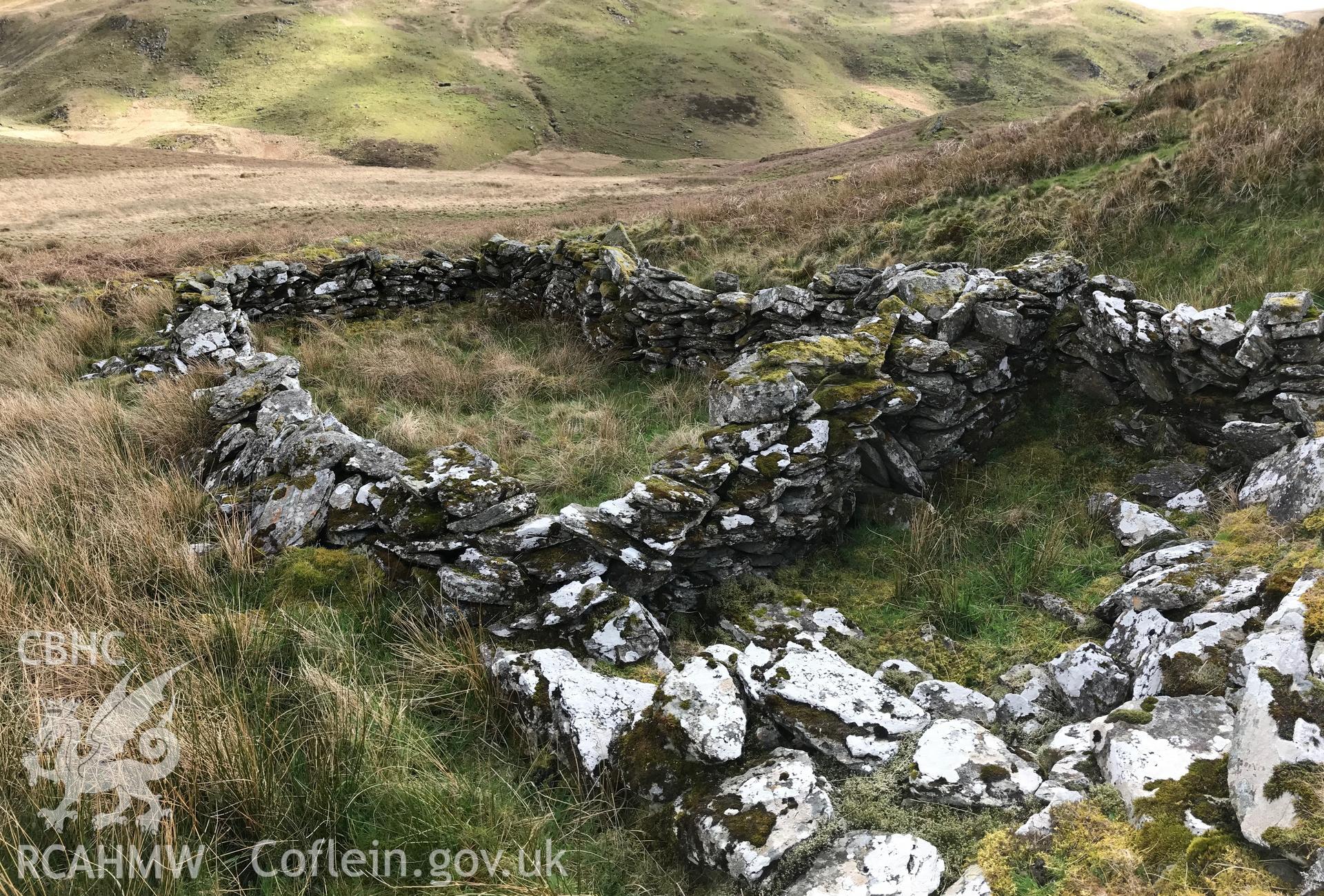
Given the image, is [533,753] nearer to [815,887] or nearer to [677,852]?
[677,852]

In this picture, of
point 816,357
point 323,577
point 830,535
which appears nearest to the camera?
point 323,577

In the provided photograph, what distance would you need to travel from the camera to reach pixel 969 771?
2.50m

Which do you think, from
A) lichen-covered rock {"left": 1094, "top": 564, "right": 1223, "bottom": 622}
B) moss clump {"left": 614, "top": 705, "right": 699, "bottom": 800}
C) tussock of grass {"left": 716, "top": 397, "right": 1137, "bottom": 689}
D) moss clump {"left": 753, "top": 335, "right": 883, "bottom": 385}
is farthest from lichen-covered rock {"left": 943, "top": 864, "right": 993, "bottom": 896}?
moss clump {"left": 753, "top": 335, "right": 883, "bottom": 385}

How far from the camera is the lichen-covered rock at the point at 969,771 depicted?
7.91 ft

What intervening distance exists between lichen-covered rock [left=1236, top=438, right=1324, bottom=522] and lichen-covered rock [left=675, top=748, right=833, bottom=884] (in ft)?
10.5

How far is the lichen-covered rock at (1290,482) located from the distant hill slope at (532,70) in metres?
66.9

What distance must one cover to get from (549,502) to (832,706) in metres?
3.29

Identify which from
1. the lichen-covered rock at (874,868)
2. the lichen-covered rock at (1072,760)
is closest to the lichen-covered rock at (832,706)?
the lichen-covered rock at (874,868)

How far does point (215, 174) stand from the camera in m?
36.7

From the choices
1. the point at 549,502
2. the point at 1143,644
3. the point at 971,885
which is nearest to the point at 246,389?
the point at 549,502

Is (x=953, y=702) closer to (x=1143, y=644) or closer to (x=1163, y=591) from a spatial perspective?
(x=1143, y=644)

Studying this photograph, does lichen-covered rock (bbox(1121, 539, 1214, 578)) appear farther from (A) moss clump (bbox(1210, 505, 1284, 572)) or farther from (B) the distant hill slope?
(B) the distant hill slope

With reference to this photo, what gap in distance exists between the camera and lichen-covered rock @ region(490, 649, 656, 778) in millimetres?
3045

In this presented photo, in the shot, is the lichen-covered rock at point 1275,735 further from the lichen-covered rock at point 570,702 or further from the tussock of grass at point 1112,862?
the lichen-covered rock at point 570,702
